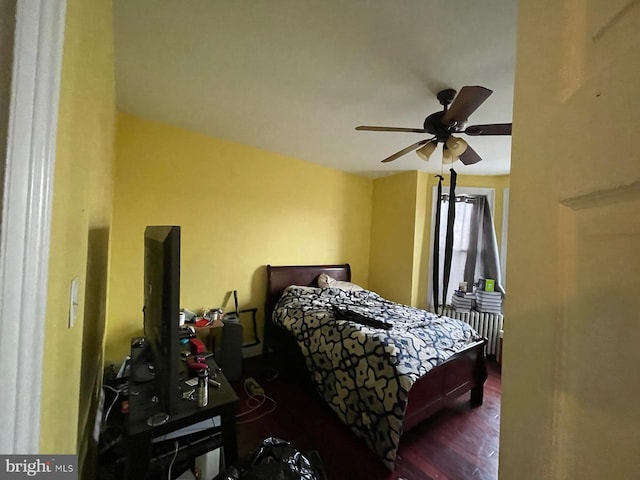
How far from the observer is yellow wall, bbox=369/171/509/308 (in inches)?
143

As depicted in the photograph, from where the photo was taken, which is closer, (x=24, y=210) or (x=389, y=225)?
(x=24, y=210)

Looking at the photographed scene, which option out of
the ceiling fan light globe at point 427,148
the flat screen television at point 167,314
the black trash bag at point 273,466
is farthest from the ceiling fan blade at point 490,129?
the black trash bag at point 273,466

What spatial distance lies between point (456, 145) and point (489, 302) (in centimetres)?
244

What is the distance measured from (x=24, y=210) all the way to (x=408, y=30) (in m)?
1.62

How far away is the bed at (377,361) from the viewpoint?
67.7 inches

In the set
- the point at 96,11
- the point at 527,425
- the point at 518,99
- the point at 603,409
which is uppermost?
the point at 96,11

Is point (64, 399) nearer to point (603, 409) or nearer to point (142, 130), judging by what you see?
point (603, 409)

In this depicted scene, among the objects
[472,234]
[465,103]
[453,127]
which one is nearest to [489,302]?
[472,234]

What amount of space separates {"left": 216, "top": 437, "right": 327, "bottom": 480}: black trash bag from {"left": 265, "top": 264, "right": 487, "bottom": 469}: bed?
56 cm

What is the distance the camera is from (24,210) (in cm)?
37

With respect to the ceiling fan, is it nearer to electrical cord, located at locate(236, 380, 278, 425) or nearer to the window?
the window

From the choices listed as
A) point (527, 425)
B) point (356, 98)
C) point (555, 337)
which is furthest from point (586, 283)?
point (356, 98)

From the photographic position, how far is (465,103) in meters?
1.40

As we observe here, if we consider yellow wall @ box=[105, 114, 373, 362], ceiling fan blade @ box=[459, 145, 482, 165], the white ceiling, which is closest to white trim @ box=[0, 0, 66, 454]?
the white ceiling
